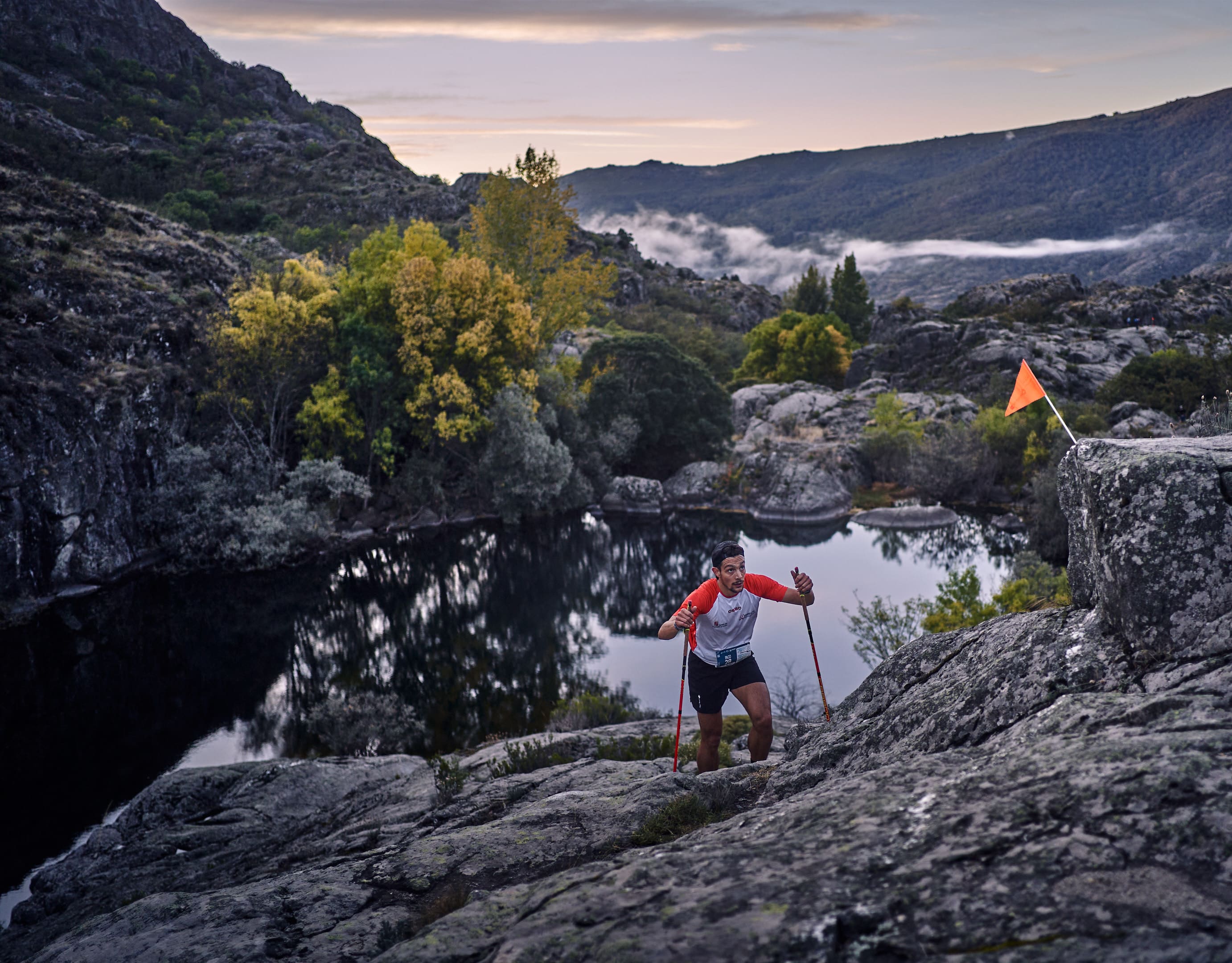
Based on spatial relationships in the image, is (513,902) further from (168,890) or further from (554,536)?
(554,536)

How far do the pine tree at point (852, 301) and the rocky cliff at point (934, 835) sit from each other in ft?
292

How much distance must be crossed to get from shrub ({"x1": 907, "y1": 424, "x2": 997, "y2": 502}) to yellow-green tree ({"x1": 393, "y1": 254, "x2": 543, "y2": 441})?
19.9 meters

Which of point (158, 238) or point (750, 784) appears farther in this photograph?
point (158, 238)

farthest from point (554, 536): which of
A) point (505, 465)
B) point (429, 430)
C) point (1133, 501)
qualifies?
point (1133, 501)

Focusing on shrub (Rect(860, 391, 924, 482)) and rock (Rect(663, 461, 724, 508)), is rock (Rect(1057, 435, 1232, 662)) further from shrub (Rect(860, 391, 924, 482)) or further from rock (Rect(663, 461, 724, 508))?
shrub (Rect(860, 391, 924, 482))

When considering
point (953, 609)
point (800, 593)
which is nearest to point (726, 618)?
point (800, 593)

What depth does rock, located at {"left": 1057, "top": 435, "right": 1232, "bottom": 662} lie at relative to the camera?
401 centimetres

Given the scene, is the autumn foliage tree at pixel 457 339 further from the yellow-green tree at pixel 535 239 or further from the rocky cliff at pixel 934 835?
the rocky cliff at pixel 934 835

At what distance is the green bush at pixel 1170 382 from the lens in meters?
41.6

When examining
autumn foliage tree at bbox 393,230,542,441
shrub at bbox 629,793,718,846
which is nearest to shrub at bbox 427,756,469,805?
shrub at bbox 629,793,718,846

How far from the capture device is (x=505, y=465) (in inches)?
1403

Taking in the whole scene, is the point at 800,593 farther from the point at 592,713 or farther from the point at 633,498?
the point at 633,498

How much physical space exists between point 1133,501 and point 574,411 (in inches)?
1424

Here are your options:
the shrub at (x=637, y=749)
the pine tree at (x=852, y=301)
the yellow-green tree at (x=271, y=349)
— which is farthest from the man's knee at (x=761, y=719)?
the pine tree at (x=852, y=301)
